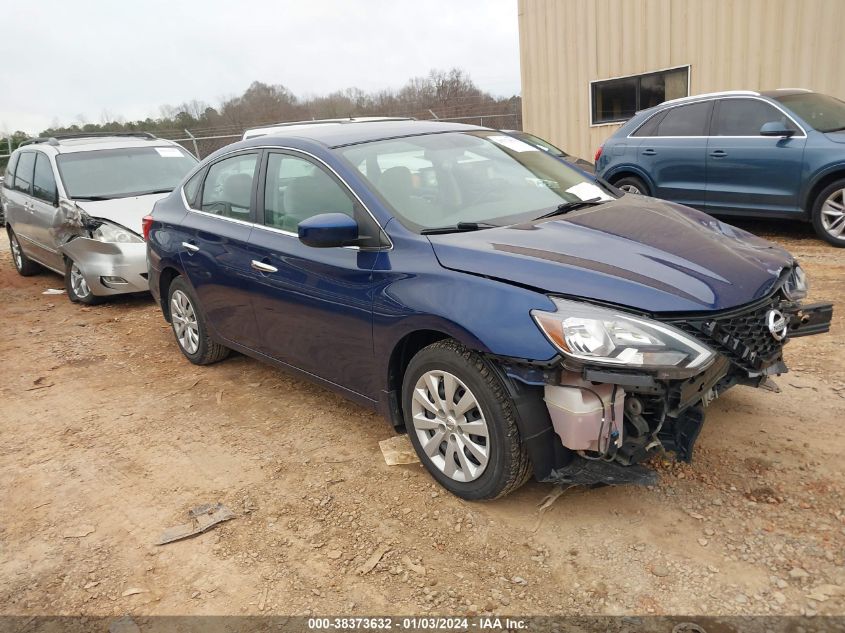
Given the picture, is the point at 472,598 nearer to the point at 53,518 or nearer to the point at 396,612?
the point at 396,612

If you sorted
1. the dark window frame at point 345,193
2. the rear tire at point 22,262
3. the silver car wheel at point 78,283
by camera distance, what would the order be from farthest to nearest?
the rear tire at point 22,262 → the silver car wheel at point 78,283 → the dark window frame at point 345,193

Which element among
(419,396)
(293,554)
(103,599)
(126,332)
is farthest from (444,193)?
(126,332)

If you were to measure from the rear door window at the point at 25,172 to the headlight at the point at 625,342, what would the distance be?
8186mm

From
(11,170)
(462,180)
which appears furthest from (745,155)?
(11,170)

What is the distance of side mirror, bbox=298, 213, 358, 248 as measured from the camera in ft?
11.0

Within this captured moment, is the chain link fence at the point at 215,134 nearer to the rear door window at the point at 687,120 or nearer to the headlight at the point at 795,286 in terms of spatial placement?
the rear door window at the point at 687,120

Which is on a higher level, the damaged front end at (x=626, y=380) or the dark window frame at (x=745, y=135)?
the dark window frame at (x=745, y=135)

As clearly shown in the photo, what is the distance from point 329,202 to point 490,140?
1.19m

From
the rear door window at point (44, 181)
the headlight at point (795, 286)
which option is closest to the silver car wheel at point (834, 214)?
the headlight at point (795, 286)

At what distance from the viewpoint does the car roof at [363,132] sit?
3.99 m

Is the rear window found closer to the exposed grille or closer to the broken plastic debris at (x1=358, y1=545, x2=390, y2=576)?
the broken plastic debris at (x1=358, y1=545, x2=390, y2=576)

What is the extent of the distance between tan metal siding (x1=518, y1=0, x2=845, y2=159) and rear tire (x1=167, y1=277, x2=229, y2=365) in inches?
408

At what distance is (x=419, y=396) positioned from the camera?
10.7 feet

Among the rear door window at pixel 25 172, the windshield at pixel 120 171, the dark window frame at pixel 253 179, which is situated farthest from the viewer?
the rear door window at pixel 25 172
